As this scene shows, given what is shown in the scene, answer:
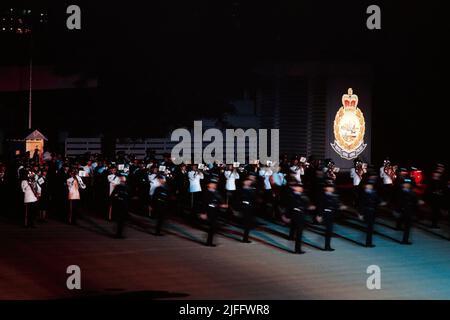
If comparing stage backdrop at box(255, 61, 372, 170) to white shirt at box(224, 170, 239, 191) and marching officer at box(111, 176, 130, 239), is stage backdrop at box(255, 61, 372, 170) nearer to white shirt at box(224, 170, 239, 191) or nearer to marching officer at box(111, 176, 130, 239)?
white shirt at box(224, 170, 239, 191)

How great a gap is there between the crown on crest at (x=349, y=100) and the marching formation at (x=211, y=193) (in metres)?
6.27

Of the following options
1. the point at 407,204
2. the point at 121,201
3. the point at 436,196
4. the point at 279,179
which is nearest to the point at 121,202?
the point at 121,201

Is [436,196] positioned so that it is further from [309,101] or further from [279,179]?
[309,101]

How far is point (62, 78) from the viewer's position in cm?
2998

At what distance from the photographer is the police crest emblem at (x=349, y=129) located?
2927cm

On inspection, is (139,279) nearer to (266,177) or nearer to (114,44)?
(266,177)

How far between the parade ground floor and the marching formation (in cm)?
47

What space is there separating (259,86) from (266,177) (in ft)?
39.2

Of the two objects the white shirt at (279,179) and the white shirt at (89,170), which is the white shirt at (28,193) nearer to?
the white shirt at (89,170)

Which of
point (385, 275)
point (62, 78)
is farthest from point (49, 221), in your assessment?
point (62, 78)

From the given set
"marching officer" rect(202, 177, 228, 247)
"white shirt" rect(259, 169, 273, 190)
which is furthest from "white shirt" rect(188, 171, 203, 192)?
"marching officer" rect(202, 177, 228, 247)

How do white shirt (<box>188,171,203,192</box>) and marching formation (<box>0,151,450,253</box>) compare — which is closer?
marching formation (<box>0,151,450,253</box>)

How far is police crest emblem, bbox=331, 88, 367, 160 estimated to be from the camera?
29.3m
